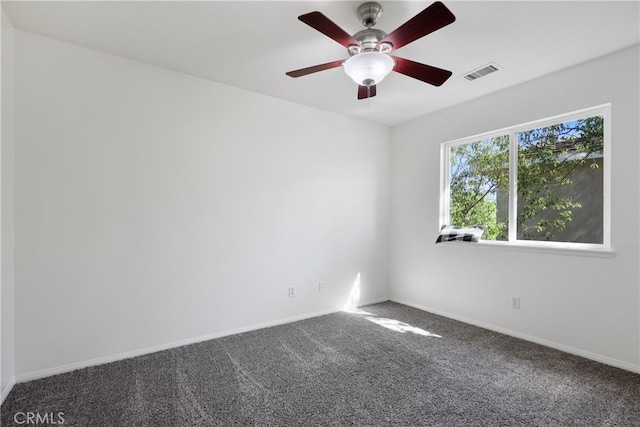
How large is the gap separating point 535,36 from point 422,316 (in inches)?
115

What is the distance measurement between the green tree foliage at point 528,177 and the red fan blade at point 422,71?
1.63m

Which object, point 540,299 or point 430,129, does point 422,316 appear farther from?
point 430,129

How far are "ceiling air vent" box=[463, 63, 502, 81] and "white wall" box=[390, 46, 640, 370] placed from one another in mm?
150

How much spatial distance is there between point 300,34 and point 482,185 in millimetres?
2600

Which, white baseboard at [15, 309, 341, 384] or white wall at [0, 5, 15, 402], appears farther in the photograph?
white baseboard at [15, 309, 341, 384]

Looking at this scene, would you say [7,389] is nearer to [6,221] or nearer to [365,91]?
[6,221]

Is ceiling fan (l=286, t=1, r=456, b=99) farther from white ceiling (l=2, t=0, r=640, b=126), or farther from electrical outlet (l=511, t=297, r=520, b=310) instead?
electrical outlet (l=511, t=297, r=520, b=310)

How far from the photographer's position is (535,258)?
2908 millimetres

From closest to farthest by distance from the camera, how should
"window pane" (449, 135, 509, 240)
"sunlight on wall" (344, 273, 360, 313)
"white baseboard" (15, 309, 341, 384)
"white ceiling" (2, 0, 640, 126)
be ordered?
1. "white ceiling" (2, 0, 640, 126)
2. "white baseboard" (15, 309, 341, 384)
3. "window pane" (449, 135, 509, 240)
4. "sunlight on wall" (344, 273, 360, 313)

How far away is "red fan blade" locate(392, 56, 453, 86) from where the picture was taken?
1.99m

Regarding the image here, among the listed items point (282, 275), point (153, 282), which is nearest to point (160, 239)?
point (153, 282)

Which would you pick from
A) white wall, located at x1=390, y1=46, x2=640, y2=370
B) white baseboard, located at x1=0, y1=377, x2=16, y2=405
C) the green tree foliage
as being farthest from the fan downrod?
white baseboard, located at x1=0, y1=377, x2=16, y2=405

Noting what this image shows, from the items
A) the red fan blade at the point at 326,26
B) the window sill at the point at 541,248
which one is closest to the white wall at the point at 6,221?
the red fan blade at the point at 326,26

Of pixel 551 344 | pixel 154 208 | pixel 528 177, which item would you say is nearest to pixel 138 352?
pixel 154 208
